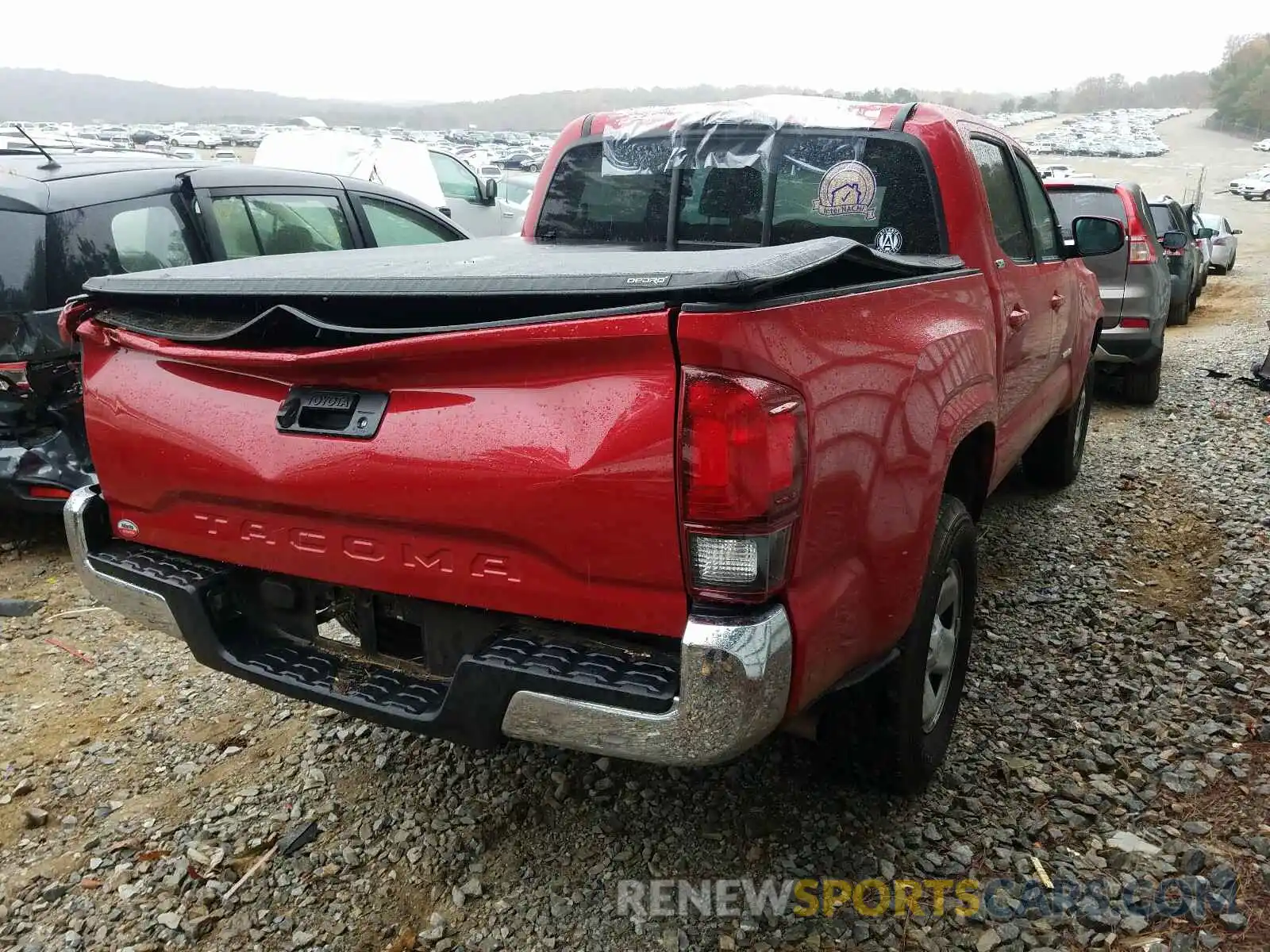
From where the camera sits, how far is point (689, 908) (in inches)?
91.2

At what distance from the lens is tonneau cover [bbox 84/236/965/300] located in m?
1.75

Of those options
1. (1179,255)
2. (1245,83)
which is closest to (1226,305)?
(1179,255)

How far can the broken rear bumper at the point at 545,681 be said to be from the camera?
176 centimetres

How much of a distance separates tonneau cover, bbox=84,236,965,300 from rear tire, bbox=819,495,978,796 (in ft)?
2.53

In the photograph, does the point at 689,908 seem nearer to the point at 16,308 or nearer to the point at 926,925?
the point at 926,925

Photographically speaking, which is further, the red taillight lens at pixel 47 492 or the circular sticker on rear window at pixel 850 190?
the red taillight lens at pixel 47 492

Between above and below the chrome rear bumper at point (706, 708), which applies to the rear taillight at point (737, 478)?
above

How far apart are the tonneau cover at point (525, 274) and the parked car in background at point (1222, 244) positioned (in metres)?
20.3

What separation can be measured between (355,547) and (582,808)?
1.07 meters

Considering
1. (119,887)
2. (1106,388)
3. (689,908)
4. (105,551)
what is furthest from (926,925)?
(1106,388)

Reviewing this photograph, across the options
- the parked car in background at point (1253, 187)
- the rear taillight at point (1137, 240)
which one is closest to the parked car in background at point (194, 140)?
the rear taillight at point (1137, 240)

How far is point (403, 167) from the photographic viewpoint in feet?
37.0

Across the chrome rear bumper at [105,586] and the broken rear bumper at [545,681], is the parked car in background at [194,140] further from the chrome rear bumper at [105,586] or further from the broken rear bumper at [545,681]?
the broken rear bumper at [545,681]

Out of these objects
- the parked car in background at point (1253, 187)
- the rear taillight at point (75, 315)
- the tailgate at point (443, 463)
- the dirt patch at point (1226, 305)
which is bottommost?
the parked car in background at point (1253, 187)
